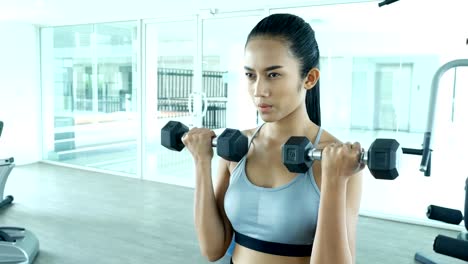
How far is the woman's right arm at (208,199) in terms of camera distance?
0.92m

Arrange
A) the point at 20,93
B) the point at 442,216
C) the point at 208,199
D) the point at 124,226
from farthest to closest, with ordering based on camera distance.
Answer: the point at 20,93 < the point at 124,226 < the point at 442,216 < the point at 208,199

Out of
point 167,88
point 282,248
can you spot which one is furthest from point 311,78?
point 167,88

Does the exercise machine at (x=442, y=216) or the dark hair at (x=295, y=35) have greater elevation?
the dark hair at (x=295, y=35)

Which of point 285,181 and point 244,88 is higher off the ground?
point 244,88

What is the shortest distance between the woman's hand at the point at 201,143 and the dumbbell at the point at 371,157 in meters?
0.23

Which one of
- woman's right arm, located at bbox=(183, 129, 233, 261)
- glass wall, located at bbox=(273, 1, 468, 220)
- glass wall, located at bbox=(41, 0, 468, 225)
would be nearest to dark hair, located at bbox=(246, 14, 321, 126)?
woman's right arm, located at bbox=(183, 129, 233, 261)

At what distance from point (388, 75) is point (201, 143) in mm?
3372

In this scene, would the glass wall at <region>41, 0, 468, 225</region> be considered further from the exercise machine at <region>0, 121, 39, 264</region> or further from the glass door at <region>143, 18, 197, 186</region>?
the exercise machine at <region>0, 121, 39, 264</region>

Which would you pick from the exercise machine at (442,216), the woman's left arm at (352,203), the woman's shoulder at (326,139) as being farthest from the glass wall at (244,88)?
the woman's left arm at (352,203)

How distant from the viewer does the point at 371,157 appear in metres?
0.70

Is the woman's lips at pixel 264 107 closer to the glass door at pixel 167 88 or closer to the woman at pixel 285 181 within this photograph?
the woman at pixel 285 181

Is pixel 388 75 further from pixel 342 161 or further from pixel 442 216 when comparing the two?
pixel 342 161

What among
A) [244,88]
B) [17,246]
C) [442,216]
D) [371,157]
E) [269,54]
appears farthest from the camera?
[244,88]

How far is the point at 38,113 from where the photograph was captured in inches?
227
